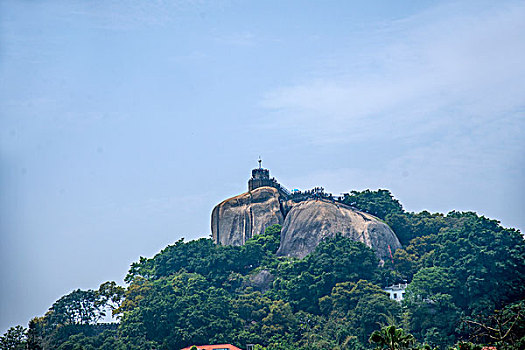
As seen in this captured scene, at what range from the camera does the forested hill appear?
54125 millimetres

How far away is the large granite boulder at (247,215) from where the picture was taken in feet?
243

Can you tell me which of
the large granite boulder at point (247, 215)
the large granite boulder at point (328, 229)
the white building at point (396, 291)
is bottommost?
the white building at point (396, 291)

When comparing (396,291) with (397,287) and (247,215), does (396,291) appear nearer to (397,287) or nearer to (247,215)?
(397,287)

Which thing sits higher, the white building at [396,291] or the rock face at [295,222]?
the rock face at [295,222]

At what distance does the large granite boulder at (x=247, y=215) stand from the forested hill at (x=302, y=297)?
371 centimetres

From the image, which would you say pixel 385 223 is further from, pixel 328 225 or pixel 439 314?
pixel 439 314

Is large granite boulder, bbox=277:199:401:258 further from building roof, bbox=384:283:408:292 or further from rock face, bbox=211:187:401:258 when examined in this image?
building roof, bbox=384:283:408:292

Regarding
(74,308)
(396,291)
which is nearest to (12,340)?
(74,308)

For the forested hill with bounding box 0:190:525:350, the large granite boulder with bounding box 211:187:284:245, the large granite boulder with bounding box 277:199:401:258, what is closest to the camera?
the forested hill with bounding box 0:190:525:350

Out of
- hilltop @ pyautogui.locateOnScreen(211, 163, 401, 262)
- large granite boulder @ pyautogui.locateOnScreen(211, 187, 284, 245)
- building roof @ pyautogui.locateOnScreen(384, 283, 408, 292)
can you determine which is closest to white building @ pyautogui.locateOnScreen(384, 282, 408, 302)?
building roof @ pyautogui.locateOnScreen(384, 283, 408, 292)

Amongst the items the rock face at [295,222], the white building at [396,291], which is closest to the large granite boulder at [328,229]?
the rock face at [295,222]

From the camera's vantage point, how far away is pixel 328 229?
68.4 meters

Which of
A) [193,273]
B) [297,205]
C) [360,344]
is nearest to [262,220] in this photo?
[297,205]

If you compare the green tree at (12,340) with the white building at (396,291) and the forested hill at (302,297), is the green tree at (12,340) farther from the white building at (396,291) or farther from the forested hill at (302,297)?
the white building at (396,291)
